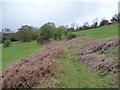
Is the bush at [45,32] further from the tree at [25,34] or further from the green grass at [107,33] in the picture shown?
the tree at [25,34]

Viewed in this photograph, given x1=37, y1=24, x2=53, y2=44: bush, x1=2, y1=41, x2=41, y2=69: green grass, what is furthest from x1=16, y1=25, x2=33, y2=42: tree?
x1=2, y1=41, x2=41, y2=69: green grass

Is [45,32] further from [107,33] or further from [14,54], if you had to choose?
[107,33]

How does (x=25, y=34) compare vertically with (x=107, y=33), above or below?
above

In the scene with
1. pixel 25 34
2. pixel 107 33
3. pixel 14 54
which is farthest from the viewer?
pixel 25 34

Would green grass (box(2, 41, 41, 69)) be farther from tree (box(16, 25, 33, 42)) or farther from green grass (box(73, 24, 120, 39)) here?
tree (box(16, 25, 33, 42))

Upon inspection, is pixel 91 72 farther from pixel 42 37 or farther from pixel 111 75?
pixel 42 37

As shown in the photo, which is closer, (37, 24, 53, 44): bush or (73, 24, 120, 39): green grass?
(73, 24, 120, 39): green grass

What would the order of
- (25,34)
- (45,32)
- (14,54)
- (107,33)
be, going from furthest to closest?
(25,34)
(45,32)
(107,33)
(14,54)

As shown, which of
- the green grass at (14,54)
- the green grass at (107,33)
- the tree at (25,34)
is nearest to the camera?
the green grass at (14,54)

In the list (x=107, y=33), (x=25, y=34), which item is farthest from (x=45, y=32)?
(x=107, y=33)

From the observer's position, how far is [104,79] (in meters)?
4.36

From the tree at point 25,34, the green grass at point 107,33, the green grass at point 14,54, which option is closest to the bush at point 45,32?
the green grass at point 14,54

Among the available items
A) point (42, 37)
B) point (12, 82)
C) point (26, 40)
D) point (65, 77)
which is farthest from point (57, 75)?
point (26, 40)

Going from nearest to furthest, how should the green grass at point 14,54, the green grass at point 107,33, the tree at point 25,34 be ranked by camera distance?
1. the green grass at point 14,54
2. the green grass at point 107,33
3. the tree at point 25,34
